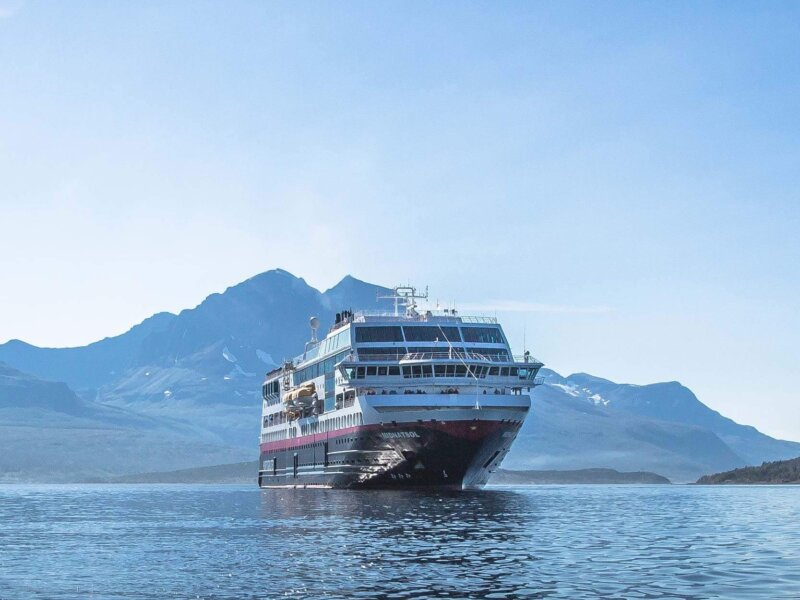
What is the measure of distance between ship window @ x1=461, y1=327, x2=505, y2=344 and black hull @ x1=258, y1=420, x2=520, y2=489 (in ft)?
34.5

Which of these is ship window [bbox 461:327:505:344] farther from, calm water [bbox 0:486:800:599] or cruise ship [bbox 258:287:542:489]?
calm water [bbox 0:486:800:599]

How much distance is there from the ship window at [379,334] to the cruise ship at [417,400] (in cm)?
10

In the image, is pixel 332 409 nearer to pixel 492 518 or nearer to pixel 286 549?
pixel 492 518

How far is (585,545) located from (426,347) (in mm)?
63722

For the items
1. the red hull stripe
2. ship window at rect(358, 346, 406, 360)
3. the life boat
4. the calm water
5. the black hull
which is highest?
ship window at rect(358, 346, 406, 360)

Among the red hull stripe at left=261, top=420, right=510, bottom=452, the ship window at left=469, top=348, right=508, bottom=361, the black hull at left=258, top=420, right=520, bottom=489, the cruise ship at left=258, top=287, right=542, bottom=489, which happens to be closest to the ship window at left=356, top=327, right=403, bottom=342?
the cruise ship at left=258, top=287, right=542, bottom=489

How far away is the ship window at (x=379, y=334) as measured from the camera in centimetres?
12406

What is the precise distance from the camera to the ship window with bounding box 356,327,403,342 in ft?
407

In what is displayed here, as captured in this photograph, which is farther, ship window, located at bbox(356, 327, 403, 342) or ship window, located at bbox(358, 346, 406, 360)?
ship window, located at bbox(356, 327, 403, 342)

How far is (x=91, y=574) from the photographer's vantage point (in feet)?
160

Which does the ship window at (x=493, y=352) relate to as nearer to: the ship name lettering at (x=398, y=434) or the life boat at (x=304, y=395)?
the ship name lettering at (x=398, y=434)

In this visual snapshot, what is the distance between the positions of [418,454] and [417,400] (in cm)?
514

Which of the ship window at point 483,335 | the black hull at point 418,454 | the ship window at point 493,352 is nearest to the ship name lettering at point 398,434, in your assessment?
the black hull at point 418,454

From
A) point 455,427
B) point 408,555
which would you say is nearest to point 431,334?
point 455,427
